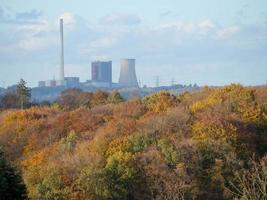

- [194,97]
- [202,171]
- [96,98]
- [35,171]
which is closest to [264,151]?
[202,171]

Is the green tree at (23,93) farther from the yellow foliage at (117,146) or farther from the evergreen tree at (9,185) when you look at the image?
the evergreen tree at (9,185)

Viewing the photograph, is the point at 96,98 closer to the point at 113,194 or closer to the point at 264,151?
the point at 264,151

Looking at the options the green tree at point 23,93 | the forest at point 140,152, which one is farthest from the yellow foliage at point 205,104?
the green tree at point 23,93

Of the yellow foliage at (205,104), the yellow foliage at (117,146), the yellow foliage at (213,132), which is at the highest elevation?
the yellow foliage at (205,104)

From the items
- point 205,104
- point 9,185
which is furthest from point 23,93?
point 9,185

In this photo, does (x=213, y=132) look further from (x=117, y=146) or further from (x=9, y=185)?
(x=9, y=185)

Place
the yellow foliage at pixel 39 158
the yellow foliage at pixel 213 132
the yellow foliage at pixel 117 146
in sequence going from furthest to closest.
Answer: the yellow foliage at pixel 39 158, the yellow foliage at pixel 213 132, the yellow foliage at pixel 117 146
